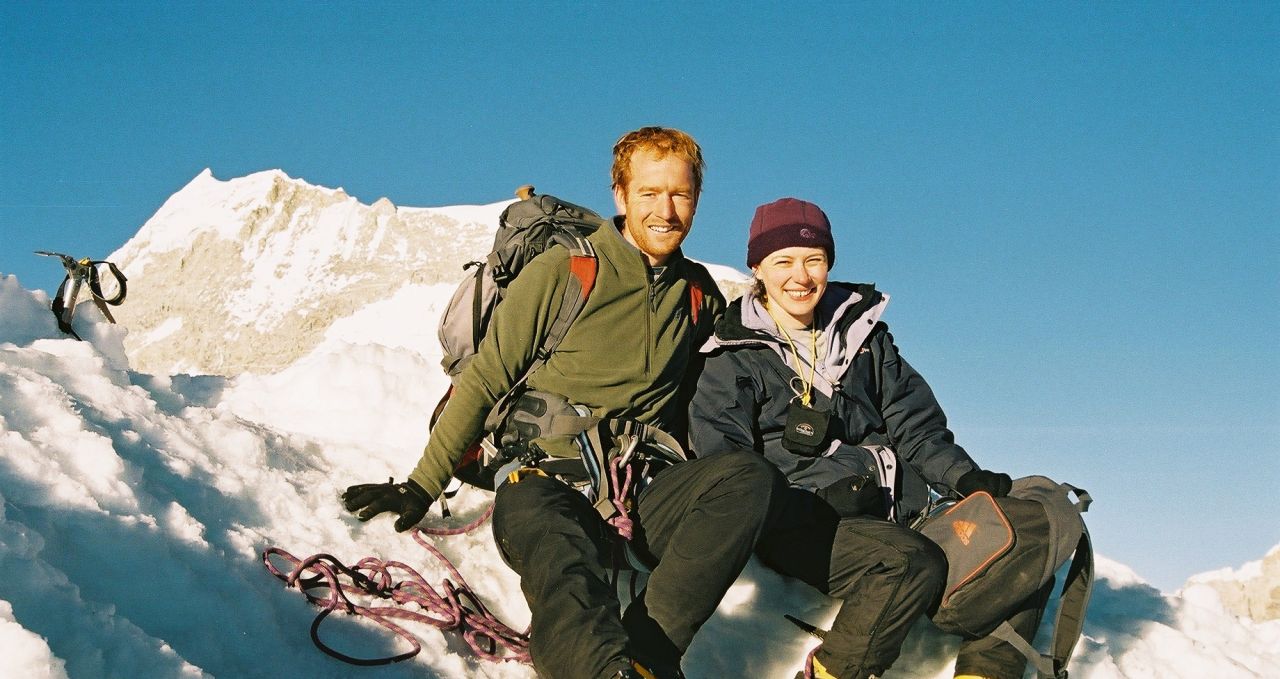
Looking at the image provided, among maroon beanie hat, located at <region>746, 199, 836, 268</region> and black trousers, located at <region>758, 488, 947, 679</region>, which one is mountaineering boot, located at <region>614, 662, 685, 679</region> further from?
maroon beanie hat, located at <region>746, 199, 836, 268</region>

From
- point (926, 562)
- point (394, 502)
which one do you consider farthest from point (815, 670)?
point (394, 502)

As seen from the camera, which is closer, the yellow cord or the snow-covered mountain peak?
the yellow cord

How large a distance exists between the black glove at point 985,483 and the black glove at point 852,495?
36 centimetres

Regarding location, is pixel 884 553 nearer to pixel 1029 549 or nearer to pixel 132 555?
pixel 1029 549

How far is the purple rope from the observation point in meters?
3.55

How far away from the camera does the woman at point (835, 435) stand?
363 cm

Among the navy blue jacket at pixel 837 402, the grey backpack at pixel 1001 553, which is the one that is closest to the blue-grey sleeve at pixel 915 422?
the navy blue jacket at pixel 837 402

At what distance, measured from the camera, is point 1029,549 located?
382cm

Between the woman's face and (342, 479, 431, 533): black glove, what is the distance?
168 cm

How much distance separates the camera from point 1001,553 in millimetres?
3748

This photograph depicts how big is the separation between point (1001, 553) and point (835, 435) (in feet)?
2.76

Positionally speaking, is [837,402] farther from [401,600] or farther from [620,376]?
[401,600]

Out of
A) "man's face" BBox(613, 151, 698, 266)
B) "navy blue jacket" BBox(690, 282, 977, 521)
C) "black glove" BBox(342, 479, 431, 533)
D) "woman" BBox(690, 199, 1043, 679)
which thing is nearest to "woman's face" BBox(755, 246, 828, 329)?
"woman" BBox(690, 199, 1043, 679)

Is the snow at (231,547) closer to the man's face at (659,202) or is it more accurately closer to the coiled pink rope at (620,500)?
the coiled pink rope at (620,500)
